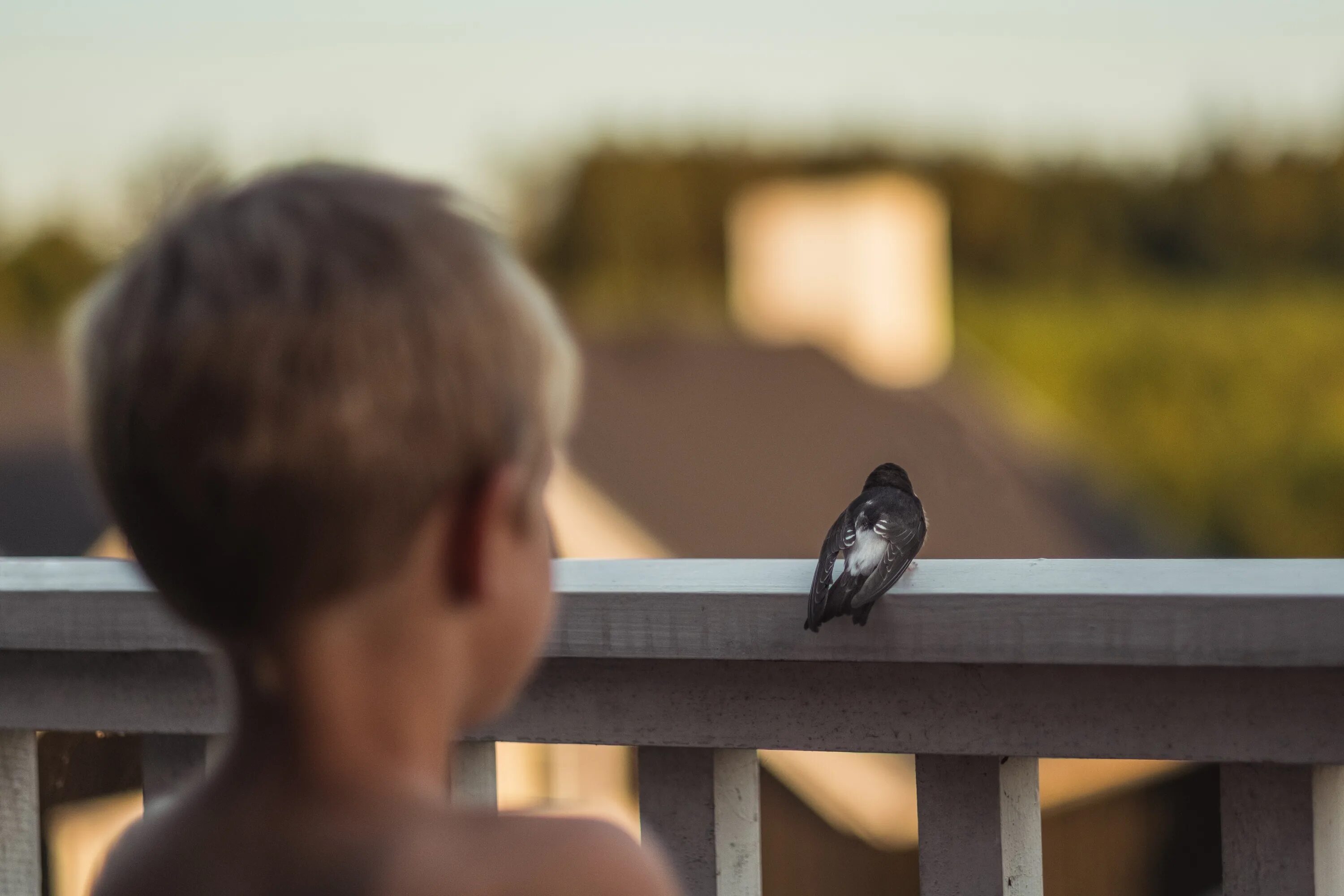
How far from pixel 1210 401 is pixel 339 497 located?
36999 mm

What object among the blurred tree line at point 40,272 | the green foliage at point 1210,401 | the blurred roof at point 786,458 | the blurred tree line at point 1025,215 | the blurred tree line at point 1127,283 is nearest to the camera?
the blurred roof at point 786,458

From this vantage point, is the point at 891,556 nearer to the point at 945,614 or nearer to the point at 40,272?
the point at 945,614

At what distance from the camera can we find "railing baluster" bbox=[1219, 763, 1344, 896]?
3.75ft

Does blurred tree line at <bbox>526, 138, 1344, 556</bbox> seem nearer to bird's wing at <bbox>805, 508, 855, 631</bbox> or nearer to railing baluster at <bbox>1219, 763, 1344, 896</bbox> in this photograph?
bird's wing at <bbox>805, 508, 855, 631</bbox>

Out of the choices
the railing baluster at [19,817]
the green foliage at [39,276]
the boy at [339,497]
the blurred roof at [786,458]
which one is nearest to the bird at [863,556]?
the boy at [339,497]

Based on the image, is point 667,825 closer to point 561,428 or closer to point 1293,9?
point 561,428

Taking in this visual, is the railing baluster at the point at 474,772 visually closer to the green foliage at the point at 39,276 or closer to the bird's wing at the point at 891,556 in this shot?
the bird's wing at the point at 891,556

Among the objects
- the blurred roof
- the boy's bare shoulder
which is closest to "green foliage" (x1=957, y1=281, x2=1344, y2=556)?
the blurred roof

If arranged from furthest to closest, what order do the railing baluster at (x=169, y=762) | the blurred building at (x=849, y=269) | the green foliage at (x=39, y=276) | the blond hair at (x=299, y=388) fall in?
1. the green foliage at (x=39, y=276)
2. the blurred building at (x=849, y=269)
3. the railing baluster at (x=169, y=762)
4. the blond hair at (x=299, y=388)

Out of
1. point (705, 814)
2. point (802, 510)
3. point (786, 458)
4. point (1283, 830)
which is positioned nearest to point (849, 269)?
point (786, 458)

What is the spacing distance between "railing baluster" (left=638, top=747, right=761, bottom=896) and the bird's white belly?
0.71ft

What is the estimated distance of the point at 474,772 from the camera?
1433 mm

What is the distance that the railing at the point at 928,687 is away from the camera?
1.13 metres

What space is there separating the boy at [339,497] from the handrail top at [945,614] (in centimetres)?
50
